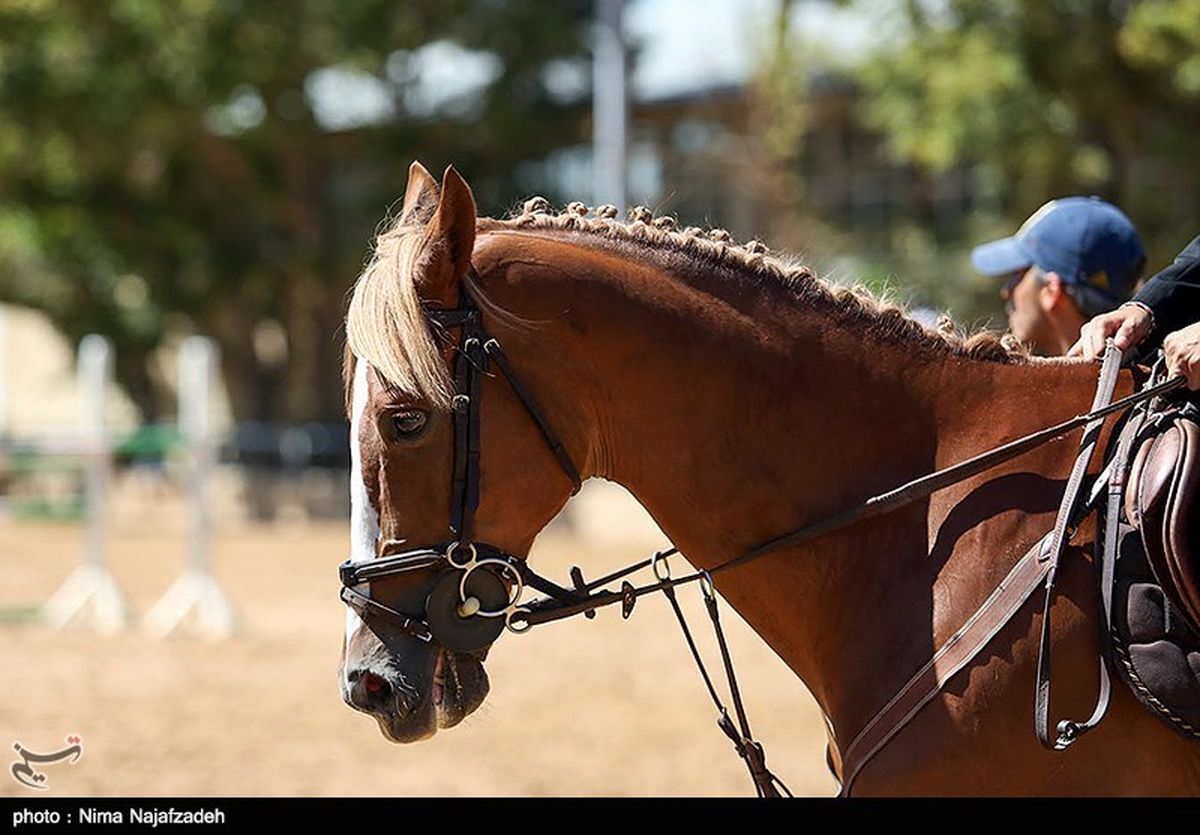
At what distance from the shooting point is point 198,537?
43.6 ft

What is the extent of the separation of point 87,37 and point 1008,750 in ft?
80.0

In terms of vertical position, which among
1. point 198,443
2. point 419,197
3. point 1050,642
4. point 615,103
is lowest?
point 1050,642

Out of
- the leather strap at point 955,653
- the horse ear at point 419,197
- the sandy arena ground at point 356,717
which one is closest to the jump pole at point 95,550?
the sandy arena ground at point 356,717

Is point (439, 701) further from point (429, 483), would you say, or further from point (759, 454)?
point (759, 454)

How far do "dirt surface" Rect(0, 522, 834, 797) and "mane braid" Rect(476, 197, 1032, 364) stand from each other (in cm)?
303

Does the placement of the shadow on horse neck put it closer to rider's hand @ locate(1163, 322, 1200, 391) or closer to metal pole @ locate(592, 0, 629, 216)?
rider's hand @ locate(1163, 322, 1200, 391)

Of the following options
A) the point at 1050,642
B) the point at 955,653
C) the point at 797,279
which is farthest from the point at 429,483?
the point at 1050,642

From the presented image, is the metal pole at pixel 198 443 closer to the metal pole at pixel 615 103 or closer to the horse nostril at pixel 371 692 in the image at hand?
the metal pole at pixel 615 103

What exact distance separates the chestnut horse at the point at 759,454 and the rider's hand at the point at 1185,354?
0.71 ft

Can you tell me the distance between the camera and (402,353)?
3.12m

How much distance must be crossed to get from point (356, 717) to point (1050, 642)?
23.5 ft

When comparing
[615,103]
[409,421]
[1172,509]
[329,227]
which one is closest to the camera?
[1172,509]

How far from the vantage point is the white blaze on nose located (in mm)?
3154
